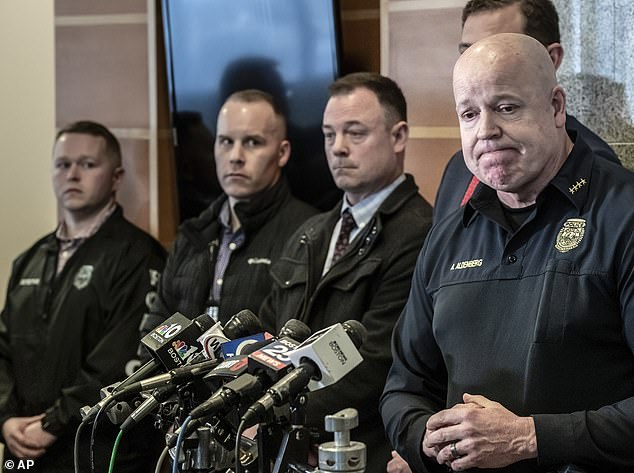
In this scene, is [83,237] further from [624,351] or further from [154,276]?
[624,351]

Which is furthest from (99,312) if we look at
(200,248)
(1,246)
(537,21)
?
(537,21)

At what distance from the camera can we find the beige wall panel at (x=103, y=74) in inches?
200

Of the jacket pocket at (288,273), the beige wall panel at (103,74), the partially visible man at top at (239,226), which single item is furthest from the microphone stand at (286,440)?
the beige wall panel at (103,74)

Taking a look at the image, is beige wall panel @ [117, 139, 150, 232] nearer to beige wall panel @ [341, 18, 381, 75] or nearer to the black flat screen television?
the black flat screen television

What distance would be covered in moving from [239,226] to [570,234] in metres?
2.00

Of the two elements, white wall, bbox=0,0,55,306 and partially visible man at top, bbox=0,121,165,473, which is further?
white wall, bbox=0,0,55,306

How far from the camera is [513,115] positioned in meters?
2.34

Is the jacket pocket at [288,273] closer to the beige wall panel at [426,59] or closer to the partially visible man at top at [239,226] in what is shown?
the partially visible man at top at [239,226]

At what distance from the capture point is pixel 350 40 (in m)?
4.48

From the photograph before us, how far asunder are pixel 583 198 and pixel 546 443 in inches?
20.2

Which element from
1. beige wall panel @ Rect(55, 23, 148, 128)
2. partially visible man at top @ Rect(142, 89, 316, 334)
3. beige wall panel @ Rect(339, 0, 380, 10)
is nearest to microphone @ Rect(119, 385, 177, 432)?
partially visible man at top @ Rect(142, 89, 316, 334)

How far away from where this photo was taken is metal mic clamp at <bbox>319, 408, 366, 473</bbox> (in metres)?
1.86

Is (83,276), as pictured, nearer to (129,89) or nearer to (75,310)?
(75,310)

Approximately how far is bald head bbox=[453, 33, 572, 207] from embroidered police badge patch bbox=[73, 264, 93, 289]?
2528 millimetres
